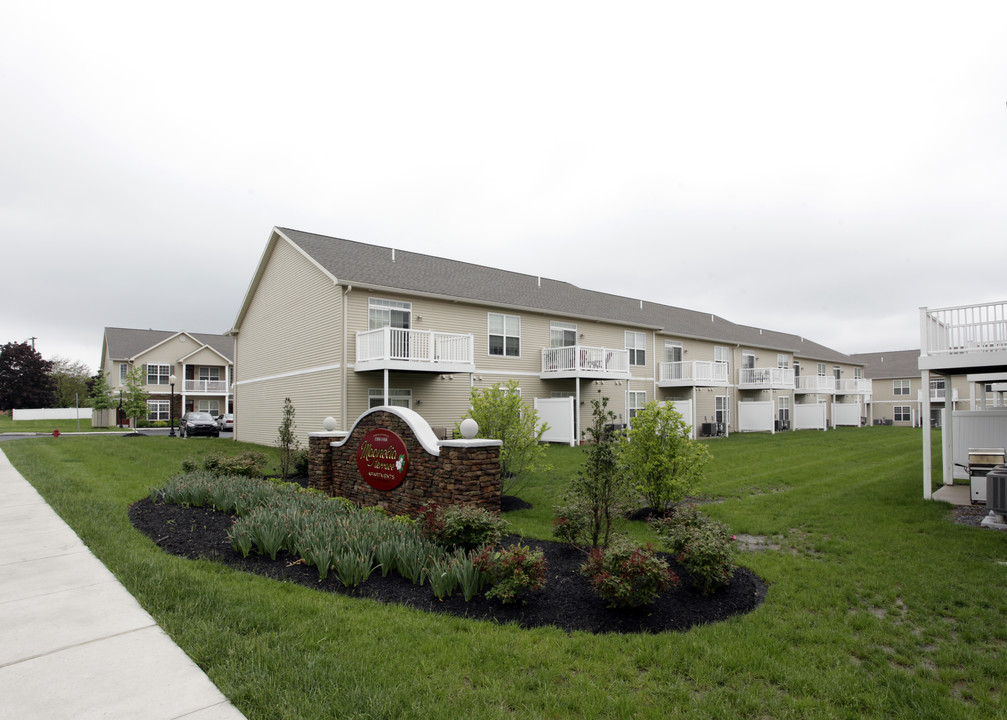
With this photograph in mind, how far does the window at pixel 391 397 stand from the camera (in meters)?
18.0

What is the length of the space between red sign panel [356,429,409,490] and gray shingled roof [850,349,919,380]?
5023 centimetres

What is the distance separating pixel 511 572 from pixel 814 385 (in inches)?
1499

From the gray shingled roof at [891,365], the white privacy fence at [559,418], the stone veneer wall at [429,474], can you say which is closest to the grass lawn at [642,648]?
the stone veneer wall at [429,474]

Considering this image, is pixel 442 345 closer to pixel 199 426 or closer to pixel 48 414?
pixel 199 426

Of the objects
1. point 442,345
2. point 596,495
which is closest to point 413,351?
point 442,345

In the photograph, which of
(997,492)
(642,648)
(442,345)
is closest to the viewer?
(642,648)

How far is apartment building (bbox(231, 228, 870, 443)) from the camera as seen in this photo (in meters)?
17.7

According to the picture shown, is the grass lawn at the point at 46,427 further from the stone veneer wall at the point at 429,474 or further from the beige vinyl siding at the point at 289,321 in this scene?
the stone veneer wall at the point at 429,474

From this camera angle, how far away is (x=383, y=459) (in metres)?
9.30

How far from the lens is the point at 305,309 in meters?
19.7

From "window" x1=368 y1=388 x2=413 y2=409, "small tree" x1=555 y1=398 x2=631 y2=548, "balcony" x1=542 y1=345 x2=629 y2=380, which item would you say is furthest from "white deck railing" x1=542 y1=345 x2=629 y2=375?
"small tree" x1=555 y1=398 x2=631 y2=548

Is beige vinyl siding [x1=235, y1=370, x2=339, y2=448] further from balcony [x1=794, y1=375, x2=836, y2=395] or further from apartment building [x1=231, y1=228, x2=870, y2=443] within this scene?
balcony [x1=794, y1=375, x2=836, y2=395]

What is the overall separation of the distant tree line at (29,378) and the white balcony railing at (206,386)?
64.5ft

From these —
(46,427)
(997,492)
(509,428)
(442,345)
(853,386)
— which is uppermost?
(442,345)
